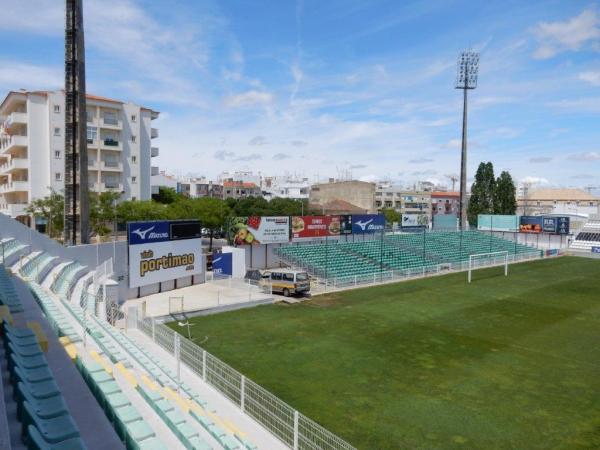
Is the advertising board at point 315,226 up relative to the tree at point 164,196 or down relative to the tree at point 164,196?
down

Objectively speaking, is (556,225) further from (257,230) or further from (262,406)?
(262,406)

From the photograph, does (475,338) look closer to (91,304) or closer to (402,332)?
(402,332)

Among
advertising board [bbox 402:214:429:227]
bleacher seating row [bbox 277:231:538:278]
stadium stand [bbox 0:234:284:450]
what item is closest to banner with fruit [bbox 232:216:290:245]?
bleacher seating row [bbox 277:231:538:278]

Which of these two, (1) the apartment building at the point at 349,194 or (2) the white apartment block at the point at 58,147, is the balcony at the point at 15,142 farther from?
(1) the apartment building at the point at 349,194

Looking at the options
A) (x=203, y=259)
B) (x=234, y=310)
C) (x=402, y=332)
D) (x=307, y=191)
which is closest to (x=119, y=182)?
(x=203, y=259)

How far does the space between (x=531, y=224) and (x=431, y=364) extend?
170 ft

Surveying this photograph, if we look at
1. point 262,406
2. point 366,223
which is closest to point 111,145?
point 366,223

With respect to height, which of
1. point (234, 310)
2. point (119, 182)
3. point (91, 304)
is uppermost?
point (119, 182)

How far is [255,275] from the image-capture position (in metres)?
30.5

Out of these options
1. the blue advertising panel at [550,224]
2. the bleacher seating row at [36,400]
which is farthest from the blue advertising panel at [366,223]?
the bleacher seating row at [36,400]

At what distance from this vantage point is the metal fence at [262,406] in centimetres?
956

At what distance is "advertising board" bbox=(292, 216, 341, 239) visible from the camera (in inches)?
1513

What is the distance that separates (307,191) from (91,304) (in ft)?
411

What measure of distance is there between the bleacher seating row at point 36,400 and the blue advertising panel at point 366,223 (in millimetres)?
35776
